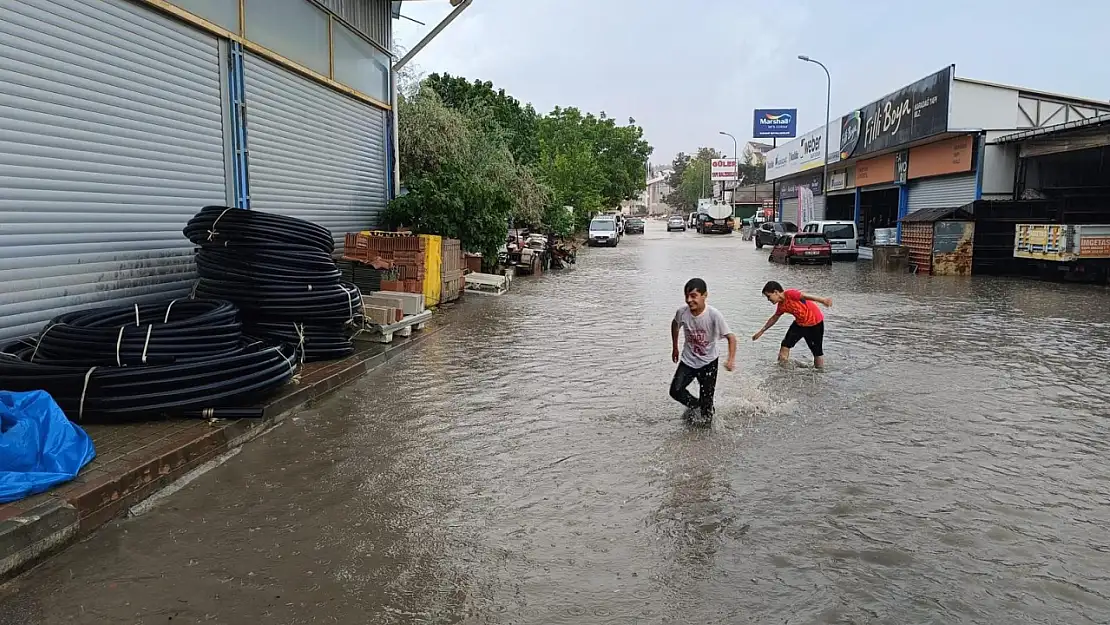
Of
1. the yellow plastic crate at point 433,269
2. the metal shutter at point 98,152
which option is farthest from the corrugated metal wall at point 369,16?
the metal shutter at point 98,152

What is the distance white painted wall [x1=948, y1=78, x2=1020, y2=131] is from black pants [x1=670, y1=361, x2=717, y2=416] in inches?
878

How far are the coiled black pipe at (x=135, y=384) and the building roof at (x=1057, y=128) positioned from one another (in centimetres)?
2016

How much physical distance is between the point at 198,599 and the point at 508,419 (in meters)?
3.53

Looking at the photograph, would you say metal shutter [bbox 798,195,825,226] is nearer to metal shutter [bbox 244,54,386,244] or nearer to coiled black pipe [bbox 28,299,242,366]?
metal shutter [bbox 244,54,386,244]

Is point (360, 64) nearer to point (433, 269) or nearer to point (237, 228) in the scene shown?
point (433, 269)

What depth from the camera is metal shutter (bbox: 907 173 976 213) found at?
2559 cm

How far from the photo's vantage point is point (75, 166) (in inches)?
277

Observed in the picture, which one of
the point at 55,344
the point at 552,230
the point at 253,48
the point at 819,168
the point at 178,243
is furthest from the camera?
the point at 819,168

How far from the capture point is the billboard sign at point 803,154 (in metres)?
38.5

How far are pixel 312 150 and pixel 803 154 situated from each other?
3801 cm

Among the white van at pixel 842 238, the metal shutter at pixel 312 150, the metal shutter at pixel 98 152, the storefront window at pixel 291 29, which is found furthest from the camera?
the white van at pixel 842 238

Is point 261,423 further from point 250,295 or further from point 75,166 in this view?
point 75,166

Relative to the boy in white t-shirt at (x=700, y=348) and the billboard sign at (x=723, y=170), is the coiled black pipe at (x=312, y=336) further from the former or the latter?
the billboard sign at (x=723, y=170)

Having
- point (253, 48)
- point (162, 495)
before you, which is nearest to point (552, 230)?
point (253, 48)
